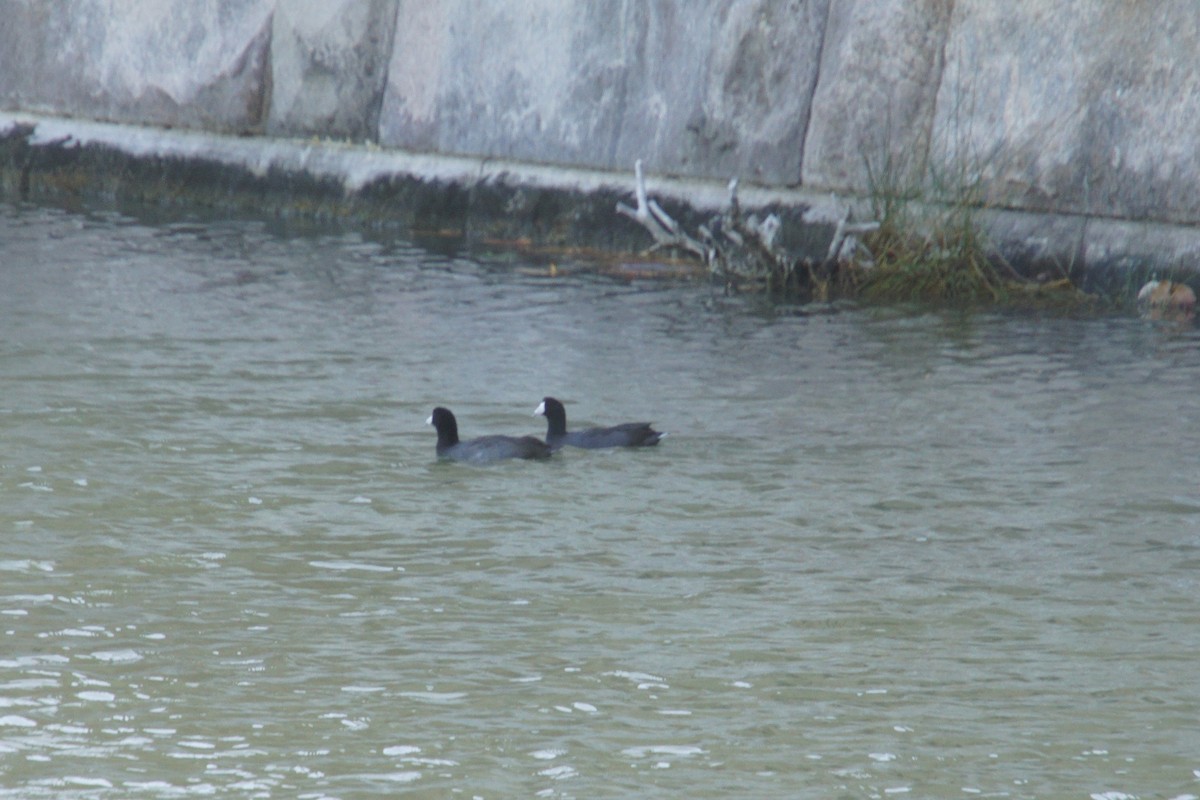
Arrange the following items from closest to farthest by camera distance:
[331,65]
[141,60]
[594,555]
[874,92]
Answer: [594,555] < [874,92] < [331,65] < [141,60]

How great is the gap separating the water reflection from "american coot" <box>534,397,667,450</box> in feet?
0.27

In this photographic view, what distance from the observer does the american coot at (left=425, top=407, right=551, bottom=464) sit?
7832 mm

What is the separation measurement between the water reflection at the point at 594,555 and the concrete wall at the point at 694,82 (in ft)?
4.29

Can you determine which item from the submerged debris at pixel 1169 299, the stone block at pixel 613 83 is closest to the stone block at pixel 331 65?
the stone block at pixel 613 83

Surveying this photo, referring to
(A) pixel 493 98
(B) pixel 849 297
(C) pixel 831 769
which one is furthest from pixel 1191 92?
(C) pixel 831 769

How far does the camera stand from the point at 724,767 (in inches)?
185

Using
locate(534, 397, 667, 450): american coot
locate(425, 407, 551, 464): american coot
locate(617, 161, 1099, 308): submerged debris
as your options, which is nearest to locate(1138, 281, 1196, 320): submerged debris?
locate(617, 161, 1099, 308): submerged debris

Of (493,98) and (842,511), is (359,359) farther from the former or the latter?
(493,98)

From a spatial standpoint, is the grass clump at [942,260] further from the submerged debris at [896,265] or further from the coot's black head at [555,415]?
the coot's black head at [555,415]

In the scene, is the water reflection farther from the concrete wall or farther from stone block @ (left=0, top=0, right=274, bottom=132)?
stone block @ (left=0, top=0, right=274, bottom=132)

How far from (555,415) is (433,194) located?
6.24 m

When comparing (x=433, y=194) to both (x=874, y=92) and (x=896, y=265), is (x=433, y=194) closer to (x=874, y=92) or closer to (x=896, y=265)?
(x=874, y=92)

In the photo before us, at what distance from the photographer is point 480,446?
7.83m

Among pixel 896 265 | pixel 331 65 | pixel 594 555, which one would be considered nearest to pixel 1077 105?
pixel 896 265
